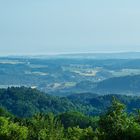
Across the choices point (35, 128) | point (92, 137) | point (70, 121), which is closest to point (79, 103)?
point (70, 121)

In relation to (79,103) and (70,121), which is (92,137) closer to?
(70,121)

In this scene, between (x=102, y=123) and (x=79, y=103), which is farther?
(x=79, y=103)

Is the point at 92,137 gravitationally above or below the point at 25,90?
above

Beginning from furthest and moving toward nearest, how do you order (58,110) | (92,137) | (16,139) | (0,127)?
(58,110) < (0,127) < (16,139) < (92,137)

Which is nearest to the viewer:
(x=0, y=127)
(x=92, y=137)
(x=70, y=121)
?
(x=92, y=137)

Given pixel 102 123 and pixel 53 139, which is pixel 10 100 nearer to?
pixel 53 139

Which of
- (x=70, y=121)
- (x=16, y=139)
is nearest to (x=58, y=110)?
(x=70, y=121)

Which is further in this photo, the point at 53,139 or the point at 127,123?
the point at 53,139

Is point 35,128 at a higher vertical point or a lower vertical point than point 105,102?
higher

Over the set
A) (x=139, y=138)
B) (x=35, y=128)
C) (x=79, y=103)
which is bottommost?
(x=79, y=103)
